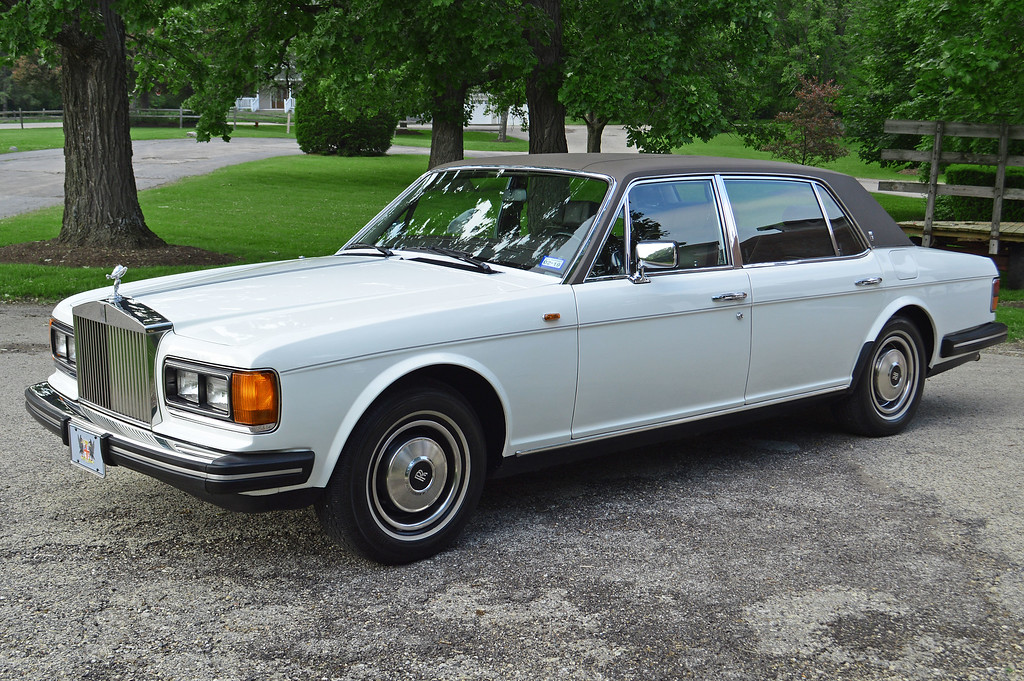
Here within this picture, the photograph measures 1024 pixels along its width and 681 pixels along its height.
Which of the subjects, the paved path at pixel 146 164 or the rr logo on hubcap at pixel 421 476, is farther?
the paved path at pixel 146 164

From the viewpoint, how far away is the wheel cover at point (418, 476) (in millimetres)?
4180

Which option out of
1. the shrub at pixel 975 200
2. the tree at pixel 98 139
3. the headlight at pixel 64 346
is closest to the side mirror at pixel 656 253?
the headlight at pixel 64 346

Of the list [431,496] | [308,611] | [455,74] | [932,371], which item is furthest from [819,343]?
[455,74]

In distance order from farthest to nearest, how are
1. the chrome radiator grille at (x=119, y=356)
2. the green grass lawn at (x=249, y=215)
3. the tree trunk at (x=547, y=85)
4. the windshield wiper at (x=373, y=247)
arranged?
1. the tree trunk at (x=547, y=85)
2. the green grass lawn at (x=249, y=215)
3. the windshield wiper at (x=373, y=247)
4. the chrome radiator grille at (x=119, y=356)

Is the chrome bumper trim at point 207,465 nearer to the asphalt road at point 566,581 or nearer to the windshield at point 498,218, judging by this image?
the asphalt road at point 566,581

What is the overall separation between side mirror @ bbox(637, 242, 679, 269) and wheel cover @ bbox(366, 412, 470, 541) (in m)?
1.23

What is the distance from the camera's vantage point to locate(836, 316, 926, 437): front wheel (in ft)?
20.6

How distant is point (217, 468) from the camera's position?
146 inches

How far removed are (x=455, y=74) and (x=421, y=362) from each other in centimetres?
1010

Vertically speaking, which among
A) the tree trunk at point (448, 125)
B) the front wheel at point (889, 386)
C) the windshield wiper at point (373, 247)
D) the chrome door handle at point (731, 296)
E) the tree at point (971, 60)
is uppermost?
the tree at point (971, 60)

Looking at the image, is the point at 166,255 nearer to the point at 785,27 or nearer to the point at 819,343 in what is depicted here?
the point at 819,343

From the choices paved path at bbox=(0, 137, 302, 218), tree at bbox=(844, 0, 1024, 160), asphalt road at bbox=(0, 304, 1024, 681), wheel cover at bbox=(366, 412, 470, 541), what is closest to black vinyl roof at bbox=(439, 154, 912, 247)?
asphalt road at bbox=(0, 304, 1024, 681)

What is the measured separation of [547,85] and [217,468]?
11.4 meters

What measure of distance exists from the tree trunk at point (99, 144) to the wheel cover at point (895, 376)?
35.8 feet
